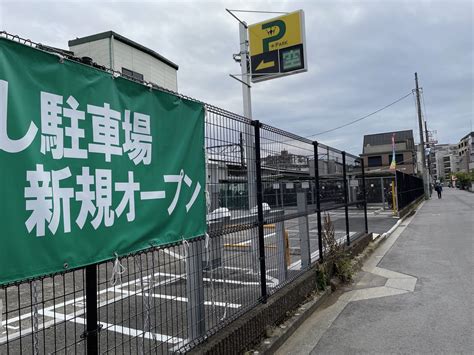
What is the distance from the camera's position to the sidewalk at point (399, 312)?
416cm

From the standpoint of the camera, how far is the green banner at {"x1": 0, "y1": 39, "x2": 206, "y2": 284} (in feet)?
5.87

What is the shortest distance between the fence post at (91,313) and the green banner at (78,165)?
144 millimetres

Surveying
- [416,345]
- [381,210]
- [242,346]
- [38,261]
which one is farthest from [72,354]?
[381,210]

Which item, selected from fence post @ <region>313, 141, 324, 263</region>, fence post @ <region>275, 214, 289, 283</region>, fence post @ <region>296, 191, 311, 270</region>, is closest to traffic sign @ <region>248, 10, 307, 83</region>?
fence post @ <region>313, 141, 324, 263</region>

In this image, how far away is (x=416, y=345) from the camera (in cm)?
412

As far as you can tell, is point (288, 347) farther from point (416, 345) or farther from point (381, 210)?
point (381, 210)

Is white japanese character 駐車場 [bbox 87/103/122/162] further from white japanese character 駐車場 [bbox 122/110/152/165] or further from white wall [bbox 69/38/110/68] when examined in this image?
white wall [bbox 69/38/110/68]

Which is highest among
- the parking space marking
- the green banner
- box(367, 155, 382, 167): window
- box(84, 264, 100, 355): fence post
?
box(367, 155, 382, 167): window

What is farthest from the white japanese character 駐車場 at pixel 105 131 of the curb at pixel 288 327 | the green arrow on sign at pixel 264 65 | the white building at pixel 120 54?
the white building at pixel 120 54

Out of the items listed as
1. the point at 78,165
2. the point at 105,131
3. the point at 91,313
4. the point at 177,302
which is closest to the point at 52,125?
the point at 78,165

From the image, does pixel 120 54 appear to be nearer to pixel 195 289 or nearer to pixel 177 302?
pixel 177 302

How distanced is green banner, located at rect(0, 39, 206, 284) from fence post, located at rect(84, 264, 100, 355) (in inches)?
5.7

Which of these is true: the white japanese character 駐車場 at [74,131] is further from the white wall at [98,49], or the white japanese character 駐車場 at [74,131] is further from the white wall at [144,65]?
the white wall at [98,49]

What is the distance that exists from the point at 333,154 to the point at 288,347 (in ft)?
15.2
